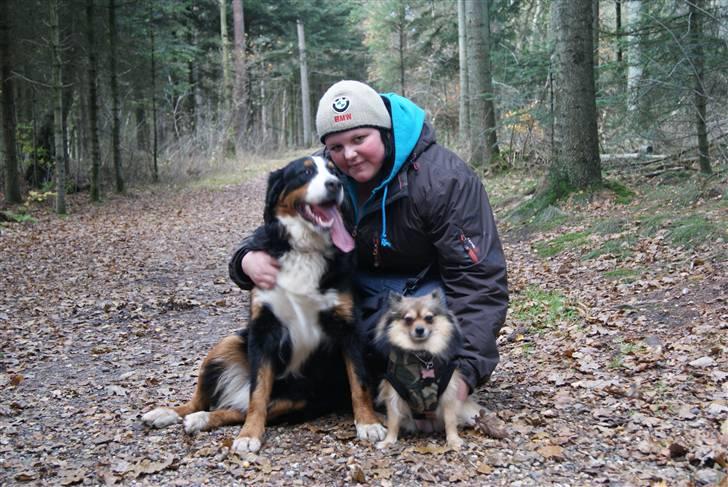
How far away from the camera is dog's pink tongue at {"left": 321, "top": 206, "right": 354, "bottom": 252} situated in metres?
3.74

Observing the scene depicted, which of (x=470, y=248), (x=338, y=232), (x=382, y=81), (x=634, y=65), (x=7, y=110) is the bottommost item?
(x=470, y=248)

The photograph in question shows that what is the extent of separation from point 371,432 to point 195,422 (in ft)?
3.58

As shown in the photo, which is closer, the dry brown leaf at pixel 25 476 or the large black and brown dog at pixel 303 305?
the dry brown leaf at pixel 25 476

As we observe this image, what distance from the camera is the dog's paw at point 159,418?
4137mm

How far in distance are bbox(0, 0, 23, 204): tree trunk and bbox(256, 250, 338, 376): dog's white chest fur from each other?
12920mm

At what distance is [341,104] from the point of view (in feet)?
12.4

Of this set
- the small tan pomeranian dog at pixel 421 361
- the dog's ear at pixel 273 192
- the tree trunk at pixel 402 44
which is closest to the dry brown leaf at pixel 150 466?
the small tan pomeranian dog at pixel 421 361

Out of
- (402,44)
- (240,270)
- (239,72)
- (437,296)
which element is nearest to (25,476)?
(240,270)

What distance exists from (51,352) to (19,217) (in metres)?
8.51

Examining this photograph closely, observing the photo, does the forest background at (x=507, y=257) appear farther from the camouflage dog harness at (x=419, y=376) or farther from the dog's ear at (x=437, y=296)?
the dog's ear at (x=437, y=296)

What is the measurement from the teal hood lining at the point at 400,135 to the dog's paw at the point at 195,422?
1.53m

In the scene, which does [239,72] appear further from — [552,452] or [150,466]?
[552,452]

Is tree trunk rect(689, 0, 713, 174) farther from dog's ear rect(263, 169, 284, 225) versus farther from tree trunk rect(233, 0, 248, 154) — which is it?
tree trunk rect(233, 0, 248, 154)

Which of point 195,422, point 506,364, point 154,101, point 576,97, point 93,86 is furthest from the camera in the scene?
point 154,101
